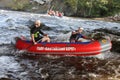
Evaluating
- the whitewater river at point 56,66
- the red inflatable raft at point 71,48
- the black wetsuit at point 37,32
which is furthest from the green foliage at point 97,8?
the red inflatable raft at point 71,48

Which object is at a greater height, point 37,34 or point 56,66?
point 37,34

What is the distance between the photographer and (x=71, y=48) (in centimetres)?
1337

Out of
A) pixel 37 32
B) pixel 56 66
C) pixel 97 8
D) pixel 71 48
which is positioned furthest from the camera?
pixel 97 8

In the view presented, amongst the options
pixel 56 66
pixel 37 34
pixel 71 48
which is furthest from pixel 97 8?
pixel 56 66

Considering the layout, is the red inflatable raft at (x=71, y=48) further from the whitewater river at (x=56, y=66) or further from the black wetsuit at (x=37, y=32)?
the black wetsuit at (x=37, y=32)

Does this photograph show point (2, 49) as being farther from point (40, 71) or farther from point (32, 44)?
point (40, 71)

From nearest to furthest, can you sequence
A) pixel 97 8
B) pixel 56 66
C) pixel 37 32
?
pixel 56 66, pixel 37 32, pixel 97 8

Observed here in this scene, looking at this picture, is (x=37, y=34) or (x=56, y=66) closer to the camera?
(x=56, y=66)

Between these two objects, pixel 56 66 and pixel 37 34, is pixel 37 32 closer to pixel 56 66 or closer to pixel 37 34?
pixel 37 34

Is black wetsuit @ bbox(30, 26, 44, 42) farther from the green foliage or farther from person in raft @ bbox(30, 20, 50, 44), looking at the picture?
the green foliage

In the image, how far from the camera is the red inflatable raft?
13305 millimetres

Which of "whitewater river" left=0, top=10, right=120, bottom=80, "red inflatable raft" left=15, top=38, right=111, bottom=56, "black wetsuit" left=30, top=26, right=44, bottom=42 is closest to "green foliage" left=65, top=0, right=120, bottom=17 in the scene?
"whitewater river" left=0, top=10, right=120, bottom=80

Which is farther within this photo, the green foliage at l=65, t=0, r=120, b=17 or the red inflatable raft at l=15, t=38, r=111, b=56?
the green foliage at l=65, t=0, r=120, b=17

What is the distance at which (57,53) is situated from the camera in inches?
535
